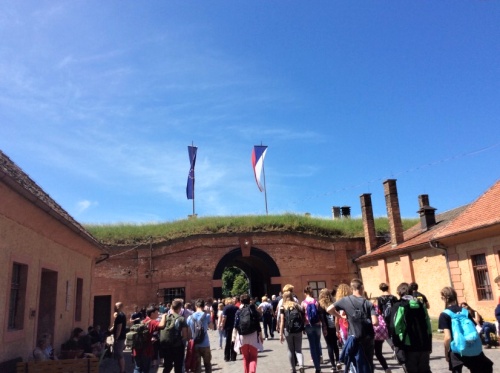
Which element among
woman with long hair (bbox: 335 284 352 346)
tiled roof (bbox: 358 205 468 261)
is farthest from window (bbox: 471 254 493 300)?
woman with long hair (bbox: 335 284 352 346)

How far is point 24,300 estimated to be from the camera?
29.9 ft

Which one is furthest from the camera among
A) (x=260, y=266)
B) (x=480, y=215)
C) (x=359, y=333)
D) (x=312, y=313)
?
(x=260, y=266)

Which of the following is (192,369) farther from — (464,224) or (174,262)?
(174,262)

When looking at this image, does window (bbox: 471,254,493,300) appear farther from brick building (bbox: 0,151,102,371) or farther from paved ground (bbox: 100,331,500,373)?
brick building (bbox: 0,151,102,371)

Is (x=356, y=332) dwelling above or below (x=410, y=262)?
below

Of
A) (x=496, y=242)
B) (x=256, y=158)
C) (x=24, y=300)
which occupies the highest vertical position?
(x=256, y=158)

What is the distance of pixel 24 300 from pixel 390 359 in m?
8.26

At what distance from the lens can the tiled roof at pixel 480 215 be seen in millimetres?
14609

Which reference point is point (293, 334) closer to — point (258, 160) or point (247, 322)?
point (247, 322)

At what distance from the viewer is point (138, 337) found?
844cm

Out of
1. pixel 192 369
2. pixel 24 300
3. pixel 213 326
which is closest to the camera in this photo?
pixel 192 369

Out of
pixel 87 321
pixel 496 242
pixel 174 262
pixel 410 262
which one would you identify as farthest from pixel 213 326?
pixel 496 242

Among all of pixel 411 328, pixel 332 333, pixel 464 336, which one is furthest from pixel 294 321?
pixel 464 336

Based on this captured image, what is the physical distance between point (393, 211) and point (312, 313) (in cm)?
1608
